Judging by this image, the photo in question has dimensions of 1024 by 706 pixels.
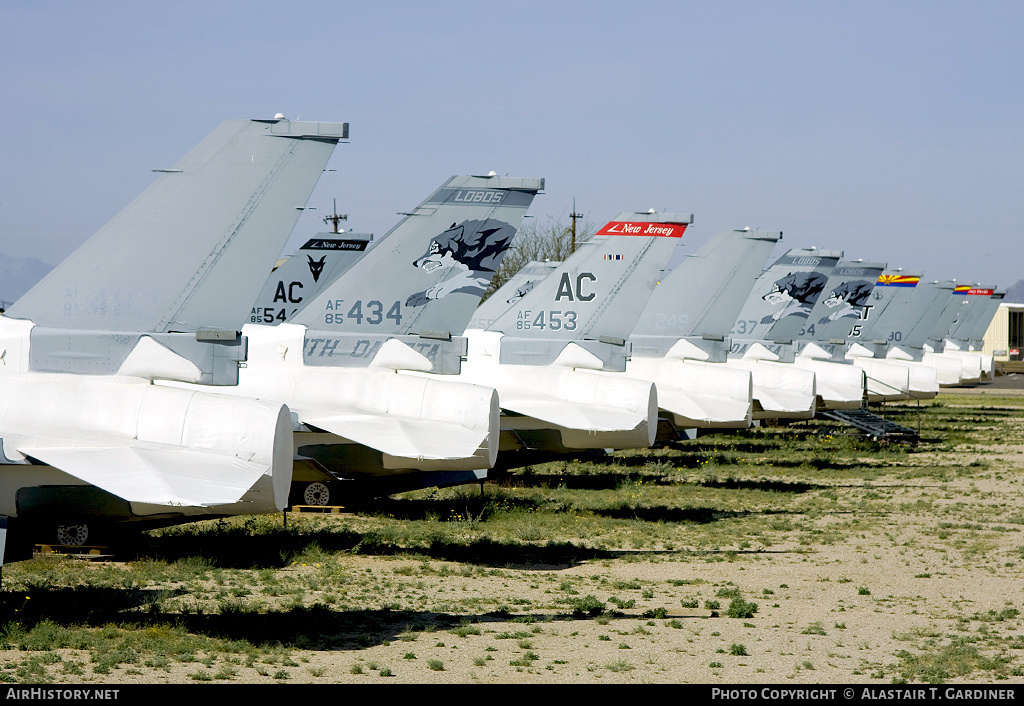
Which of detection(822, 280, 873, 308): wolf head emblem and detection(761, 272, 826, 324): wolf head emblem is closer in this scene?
detection(761, 272, 826, 324): wolf head emblem

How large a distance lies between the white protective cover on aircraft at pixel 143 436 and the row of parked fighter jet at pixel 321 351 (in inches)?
0.9

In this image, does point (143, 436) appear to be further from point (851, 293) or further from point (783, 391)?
point (851, 293)

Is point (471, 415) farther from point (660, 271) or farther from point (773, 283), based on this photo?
point (773, 283)

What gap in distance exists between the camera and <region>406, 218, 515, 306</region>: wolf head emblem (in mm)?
15891

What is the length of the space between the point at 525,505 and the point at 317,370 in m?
5.96

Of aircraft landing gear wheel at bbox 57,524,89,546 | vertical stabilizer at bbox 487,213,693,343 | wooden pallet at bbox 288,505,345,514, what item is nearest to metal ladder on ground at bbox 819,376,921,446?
vertical stabilizer at bbox 487,213,693,343

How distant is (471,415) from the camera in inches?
549

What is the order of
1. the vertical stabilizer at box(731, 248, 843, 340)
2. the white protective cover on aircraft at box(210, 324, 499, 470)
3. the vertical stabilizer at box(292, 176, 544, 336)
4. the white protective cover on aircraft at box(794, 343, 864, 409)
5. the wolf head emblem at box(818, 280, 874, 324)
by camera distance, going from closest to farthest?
the white protective cover on aircraft at box(210, 324, 499, 470)
the vertical stabilizer at box(292, 176, 544, 336)
the vertical stabilizer at box(731, 248, 843, 340)
the white protective cover on aircraft at box(794, 343, 864, 409)
the wolf head emblem at box(818, 280, 874, 324)

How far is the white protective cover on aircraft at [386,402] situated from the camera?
13343 mm

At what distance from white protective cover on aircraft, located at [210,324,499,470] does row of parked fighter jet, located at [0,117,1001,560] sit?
3 centimetres

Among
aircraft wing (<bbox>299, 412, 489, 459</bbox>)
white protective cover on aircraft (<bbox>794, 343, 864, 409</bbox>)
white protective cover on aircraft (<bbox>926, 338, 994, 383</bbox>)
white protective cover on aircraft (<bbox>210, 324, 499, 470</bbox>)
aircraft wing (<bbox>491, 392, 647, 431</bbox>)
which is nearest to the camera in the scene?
aircraft wing (<bbox>299, 412, 489, 459</bbox>)

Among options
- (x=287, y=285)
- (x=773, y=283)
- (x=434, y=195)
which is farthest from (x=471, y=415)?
(x=773, y=283)

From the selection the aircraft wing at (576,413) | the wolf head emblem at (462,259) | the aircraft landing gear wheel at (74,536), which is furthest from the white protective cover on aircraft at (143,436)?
the aircraft wing at (576,413)

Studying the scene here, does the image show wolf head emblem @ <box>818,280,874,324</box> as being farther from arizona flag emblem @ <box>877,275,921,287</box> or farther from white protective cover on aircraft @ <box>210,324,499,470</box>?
white protective cover on aircraft @ <box>210,324,499,470</box>
